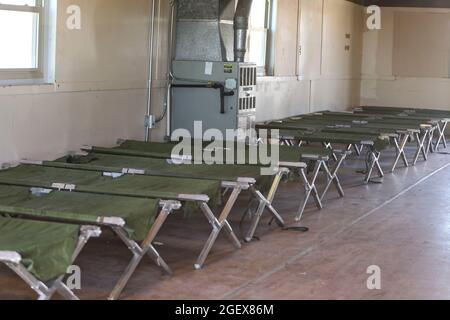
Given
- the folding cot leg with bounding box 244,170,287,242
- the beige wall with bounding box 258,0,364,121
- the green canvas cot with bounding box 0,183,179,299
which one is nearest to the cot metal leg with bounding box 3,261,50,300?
the green canvas cot with bounding box 0,183,179,299

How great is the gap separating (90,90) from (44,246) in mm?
3162

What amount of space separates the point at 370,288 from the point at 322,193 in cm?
268

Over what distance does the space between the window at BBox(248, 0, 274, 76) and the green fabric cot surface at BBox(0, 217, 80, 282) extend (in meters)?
6.07

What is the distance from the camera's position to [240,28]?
7.51 metres

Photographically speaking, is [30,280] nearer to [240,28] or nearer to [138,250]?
[138,250]

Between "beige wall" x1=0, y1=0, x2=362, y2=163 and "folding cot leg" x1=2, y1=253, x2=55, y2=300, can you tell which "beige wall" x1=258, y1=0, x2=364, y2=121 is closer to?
"beige wall" x1=0, y1=0, x2=362, y2=163

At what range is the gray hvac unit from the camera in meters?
7.27

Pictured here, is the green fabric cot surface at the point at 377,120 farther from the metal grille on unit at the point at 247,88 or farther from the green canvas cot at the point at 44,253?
the green canvas cot at the point at 44,253

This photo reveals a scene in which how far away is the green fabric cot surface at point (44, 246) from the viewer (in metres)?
3.24

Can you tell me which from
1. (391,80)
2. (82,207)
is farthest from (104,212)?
(391,80)
